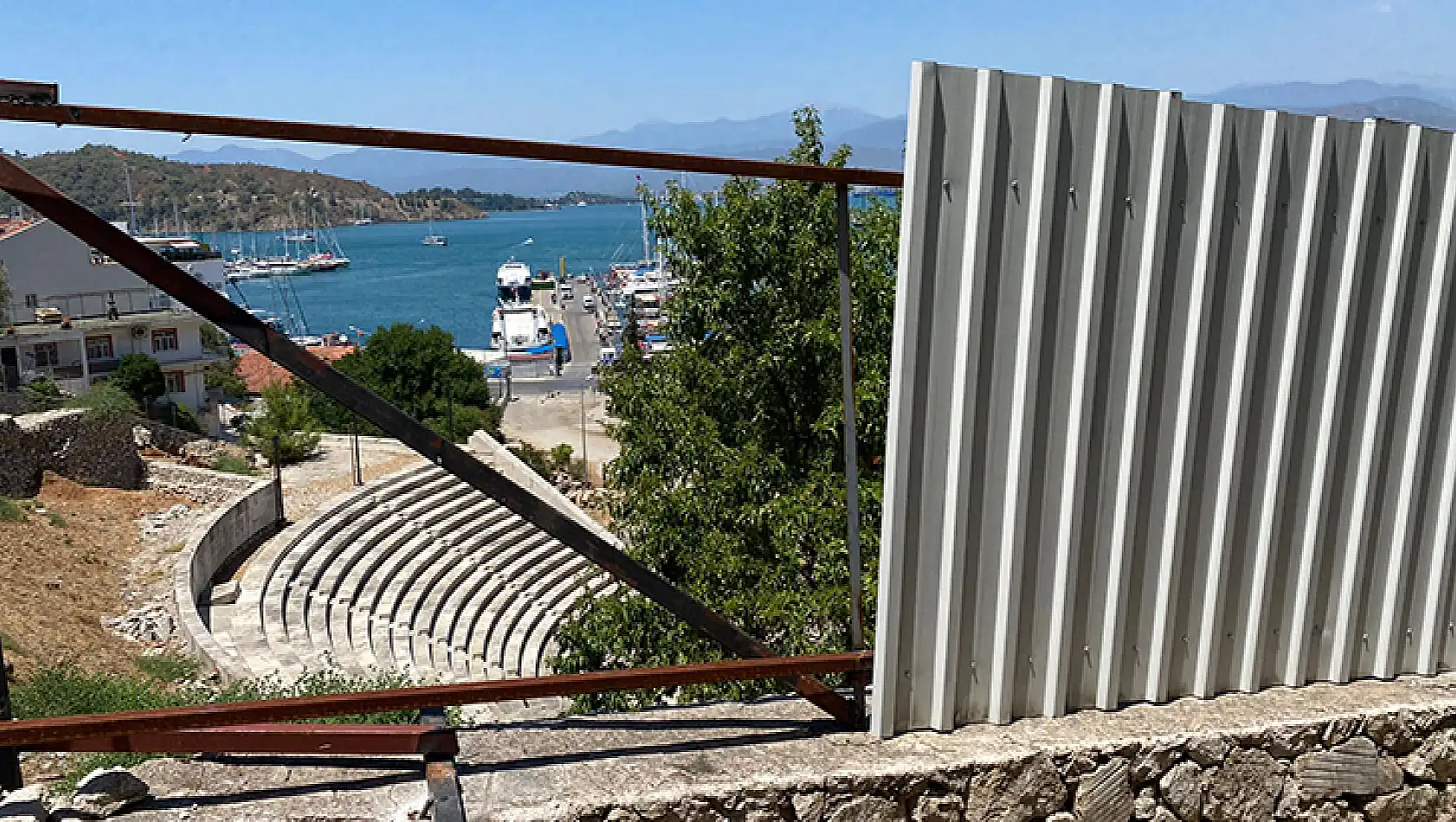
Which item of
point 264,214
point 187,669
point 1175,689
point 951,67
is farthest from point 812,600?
point 264,214

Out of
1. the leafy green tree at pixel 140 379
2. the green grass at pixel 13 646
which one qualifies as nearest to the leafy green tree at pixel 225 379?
the leafy green tree at pixel 140 379

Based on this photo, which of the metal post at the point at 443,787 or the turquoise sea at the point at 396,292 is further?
the turquoise sea at the point at 396,292

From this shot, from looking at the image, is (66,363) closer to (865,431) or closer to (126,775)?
(865,431)

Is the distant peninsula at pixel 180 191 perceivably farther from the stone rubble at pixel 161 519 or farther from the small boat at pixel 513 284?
the stone rubble at pixel 161 519

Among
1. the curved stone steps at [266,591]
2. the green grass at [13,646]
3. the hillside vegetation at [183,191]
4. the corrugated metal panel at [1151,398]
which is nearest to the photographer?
the corrugated metal panel at [1151,398]

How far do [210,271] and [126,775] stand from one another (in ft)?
183

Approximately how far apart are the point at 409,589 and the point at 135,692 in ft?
32.3

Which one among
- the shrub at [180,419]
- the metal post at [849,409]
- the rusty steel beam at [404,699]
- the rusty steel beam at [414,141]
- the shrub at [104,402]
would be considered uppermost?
the rusty steel beam at [414,141]

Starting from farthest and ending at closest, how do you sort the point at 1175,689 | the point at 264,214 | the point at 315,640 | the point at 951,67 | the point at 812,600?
the point at 264,214 → the point at 315,640 → the point at 812,600 → the point at 1175,689 → the point at 951,67

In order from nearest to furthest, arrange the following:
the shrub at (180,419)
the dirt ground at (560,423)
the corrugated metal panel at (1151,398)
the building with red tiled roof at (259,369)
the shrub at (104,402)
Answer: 1. the corrugated metal panel at (1151,398)
2. the shrub at (104,402)
3. the shrub at (180,419)
4. the dirt ground at (560,423)
5. the building with red tiled roof at (259,369)

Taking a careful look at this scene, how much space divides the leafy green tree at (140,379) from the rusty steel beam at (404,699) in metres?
36.0

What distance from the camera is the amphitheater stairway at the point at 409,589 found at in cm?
1550

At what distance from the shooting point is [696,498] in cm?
942

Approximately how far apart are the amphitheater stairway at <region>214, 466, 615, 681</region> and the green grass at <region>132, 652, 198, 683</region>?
2.16ft
